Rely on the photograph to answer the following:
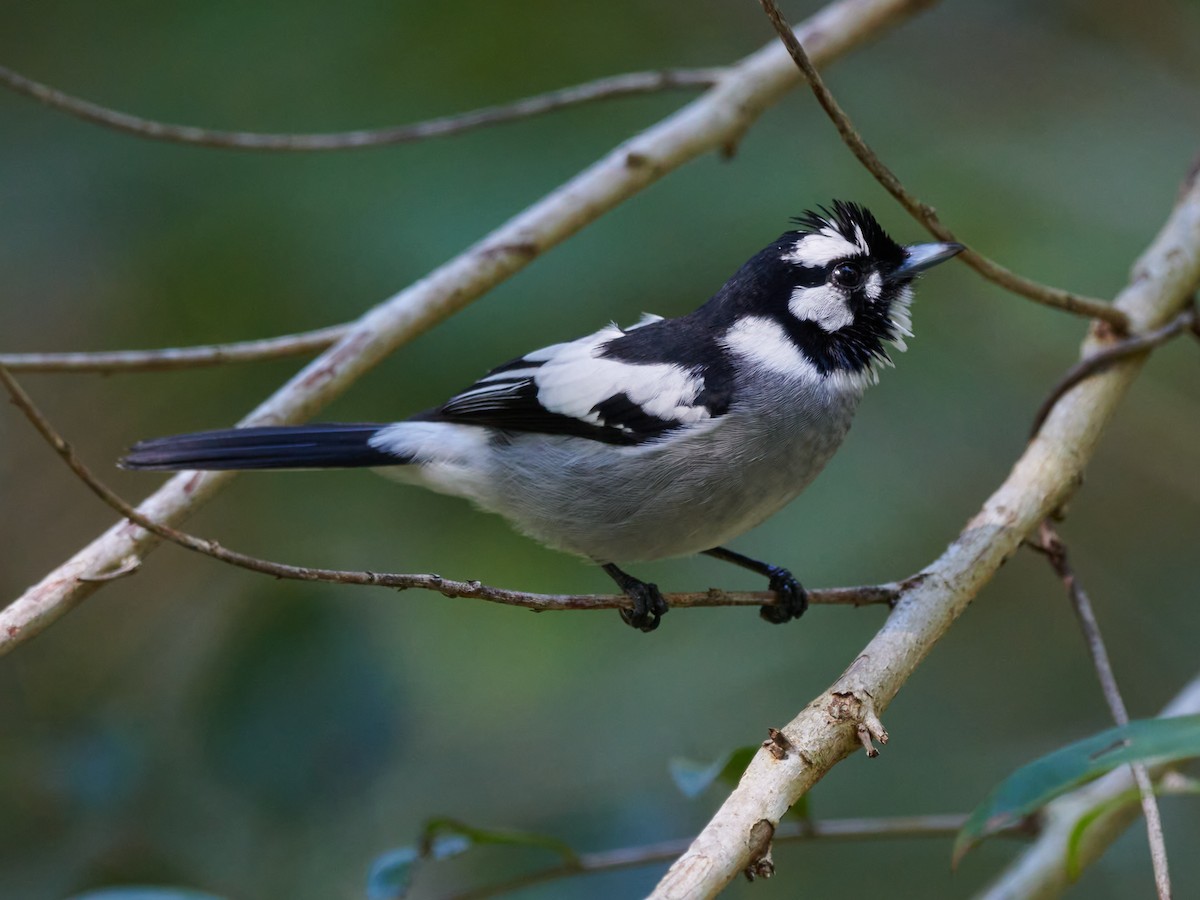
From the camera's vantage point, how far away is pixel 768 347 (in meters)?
2.82

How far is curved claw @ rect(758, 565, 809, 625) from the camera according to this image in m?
2.75

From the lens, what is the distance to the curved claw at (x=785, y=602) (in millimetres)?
2754

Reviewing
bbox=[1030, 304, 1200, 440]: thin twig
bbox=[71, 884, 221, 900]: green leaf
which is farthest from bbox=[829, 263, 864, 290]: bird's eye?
bbox=[71, 884, 221, 900]: green leaf

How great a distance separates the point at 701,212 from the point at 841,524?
1244mm

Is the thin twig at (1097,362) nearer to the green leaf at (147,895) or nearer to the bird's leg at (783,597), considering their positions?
the bird's leg at (783,597)

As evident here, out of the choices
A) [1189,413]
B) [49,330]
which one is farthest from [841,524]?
[49,330]

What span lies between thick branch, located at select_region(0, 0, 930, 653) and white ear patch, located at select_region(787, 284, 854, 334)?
1.74 ft

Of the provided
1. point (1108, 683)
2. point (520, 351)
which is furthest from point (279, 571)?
point (520, 351)

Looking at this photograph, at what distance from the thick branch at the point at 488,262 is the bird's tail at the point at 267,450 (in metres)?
0.04

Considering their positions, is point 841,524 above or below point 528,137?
below

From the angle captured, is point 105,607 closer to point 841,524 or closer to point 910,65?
point 841,524

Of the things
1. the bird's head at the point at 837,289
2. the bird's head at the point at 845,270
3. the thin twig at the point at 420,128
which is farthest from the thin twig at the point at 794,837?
the thin twig at the point at 420,128

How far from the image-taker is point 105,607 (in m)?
4.61

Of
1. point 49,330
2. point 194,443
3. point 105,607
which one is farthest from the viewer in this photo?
point 49,330
